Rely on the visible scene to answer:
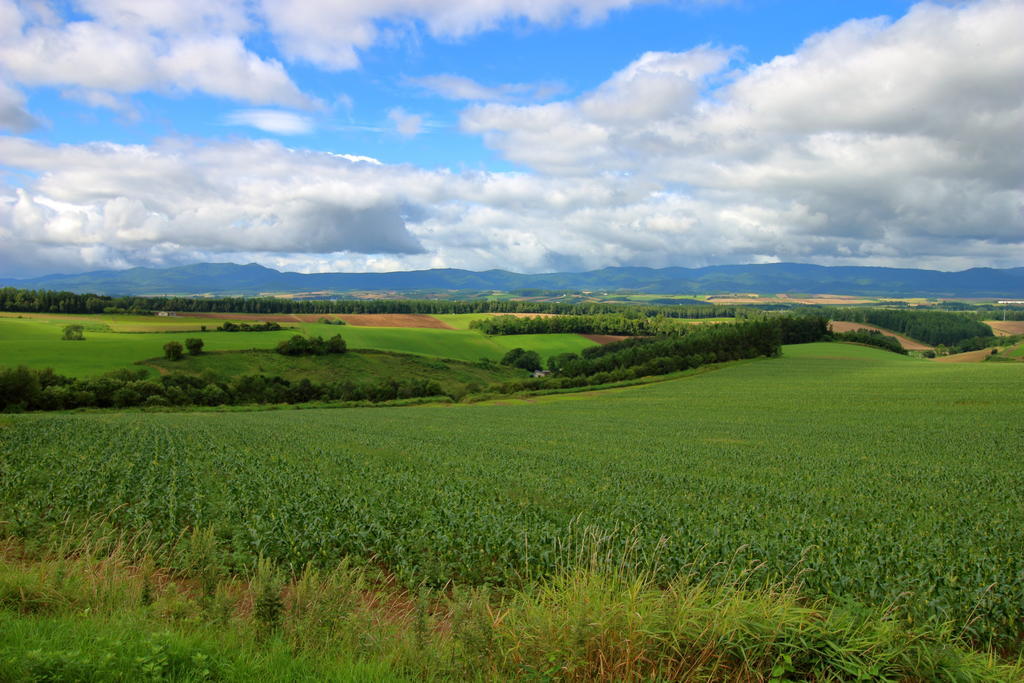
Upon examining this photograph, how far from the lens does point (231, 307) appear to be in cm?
14538

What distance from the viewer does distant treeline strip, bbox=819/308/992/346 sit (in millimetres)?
146375

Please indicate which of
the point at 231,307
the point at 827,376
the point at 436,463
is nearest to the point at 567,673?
the point at 436,463

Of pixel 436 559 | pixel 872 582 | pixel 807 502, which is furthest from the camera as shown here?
pixel 807 502

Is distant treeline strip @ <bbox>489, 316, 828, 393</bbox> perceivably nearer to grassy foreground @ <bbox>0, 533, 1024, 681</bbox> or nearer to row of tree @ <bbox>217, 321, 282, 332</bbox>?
row of tree @ <bbox>217, 321, 282, 332</bbox>

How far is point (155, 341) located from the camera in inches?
3450

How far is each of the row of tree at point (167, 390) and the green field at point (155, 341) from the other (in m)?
6.17

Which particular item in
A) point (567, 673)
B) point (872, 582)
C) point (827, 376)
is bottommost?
point (827, 376)

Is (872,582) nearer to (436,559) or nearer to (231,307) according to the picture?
(436,559)

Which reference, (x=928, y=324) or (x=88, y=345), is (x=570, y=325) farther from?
(x=928, y=324)

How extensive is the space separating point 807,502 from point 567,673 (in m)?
13.3

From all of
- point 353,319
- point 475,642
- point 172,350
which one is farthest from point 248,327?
point 475,642

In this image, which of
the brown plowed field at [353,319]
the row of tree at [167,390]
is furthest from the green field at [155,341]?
the row of tree at [167,390]

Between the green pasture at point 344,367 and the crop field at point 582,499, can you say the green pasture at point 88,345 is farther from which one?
the crop field at point 582,499

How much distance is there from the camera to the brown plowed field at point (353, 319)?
128 m
